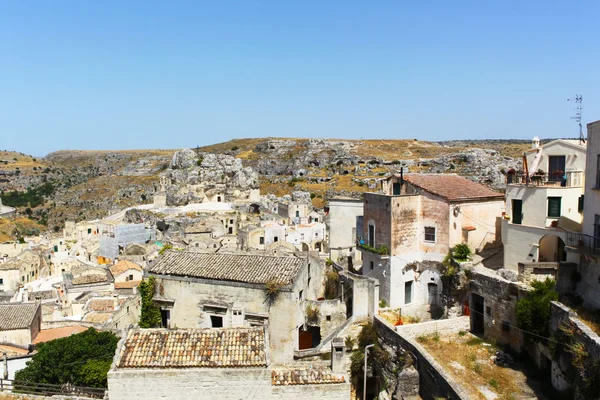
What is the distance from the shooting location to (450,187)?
25.4 metres

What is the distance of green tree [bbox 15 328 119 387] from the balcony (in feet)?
69.2

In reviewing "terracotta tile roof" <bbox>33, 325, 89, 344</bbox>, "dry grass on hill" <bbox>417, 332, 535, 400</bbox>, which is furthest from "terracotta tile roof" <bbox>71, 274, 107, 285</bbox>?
"dry grass on hill" <bbox>417, 332, 535, 400</bbox>

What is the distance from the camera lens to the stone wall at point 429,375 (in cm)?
1359

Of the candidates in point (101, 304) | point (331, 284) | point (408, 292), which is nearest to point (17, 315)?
point (101, 304)

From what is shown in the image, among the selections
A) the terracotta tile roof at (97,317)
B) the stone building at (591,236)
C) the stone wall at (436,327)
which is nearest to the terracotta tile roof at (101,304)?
the terracotta tile roof at (97,317)

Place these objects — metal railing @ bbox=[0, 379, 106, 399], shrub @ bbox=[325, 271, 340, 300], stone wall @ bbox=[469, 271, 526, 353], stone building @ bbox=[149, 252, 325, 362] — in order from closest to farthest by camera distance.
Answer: metal railing @ bbox=[0, 379, 106, 399] → stone wall @ bbox=[469, 271, 526, 353] → stone building @ bbox=[149, 252, 325, 362] → shrub @ bbox=[325, 271, 340, 300]

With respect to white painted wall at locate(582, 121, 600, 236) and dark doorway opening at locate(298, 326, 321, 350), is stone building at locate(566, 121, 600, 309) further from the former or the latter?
dark doorway opening at locate(298, 326, 321, 350)

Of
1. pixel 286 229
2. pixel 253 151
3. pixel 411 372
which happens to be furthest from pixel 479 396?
pixel 253 151

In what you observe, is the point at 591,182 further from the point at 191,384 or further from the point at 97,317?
the point at 97,317

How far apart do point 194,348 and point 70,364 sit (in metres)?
10.9

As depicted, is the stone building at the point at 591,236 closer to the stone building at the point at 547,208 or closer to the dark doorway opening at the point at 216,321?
the stone building at the point at 547,208

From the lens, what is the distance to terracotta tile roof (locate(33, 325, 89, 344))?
90.7ft

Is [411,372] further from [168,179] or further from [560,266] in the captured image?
[168,179]

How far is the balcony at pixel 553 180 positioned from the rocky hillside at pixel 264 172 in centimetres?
5658
